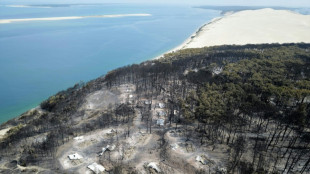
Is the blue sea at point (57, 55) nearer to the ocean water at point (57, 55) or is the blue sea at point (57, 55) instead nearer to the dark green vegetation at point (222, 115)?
the ocean water at point (57, 55)

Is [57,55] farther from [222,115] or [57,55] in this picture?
[222,115]

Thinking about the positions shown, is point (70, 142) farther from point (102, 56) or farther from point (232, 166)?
point (102, 56)

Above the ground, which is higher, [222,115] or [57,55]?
[57,55]

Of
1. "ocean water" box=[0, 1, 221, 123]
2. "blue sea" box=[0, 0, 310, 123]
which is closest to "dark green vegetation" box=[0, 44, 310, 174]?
"blue sea" box=[0, 0, 310, 123]

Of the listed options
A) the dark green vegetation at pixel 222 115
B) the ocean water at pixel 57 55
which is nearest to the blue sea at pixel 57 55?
the ocean water at pixel 57 55

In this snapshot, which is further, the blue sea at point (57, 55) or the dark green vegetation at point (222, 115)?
the blue sea at point (57, 55)

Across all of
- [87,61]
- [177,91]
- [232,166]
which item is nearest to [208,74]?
[177,91]

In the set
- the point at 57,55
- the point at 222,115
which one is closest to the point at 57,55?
the point at 57,55

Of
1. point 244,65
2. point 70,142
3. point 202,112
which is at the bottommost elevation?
point 70,142

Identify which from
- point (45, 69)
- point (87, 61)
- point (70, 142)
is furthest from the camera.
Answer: point (87, 61)
